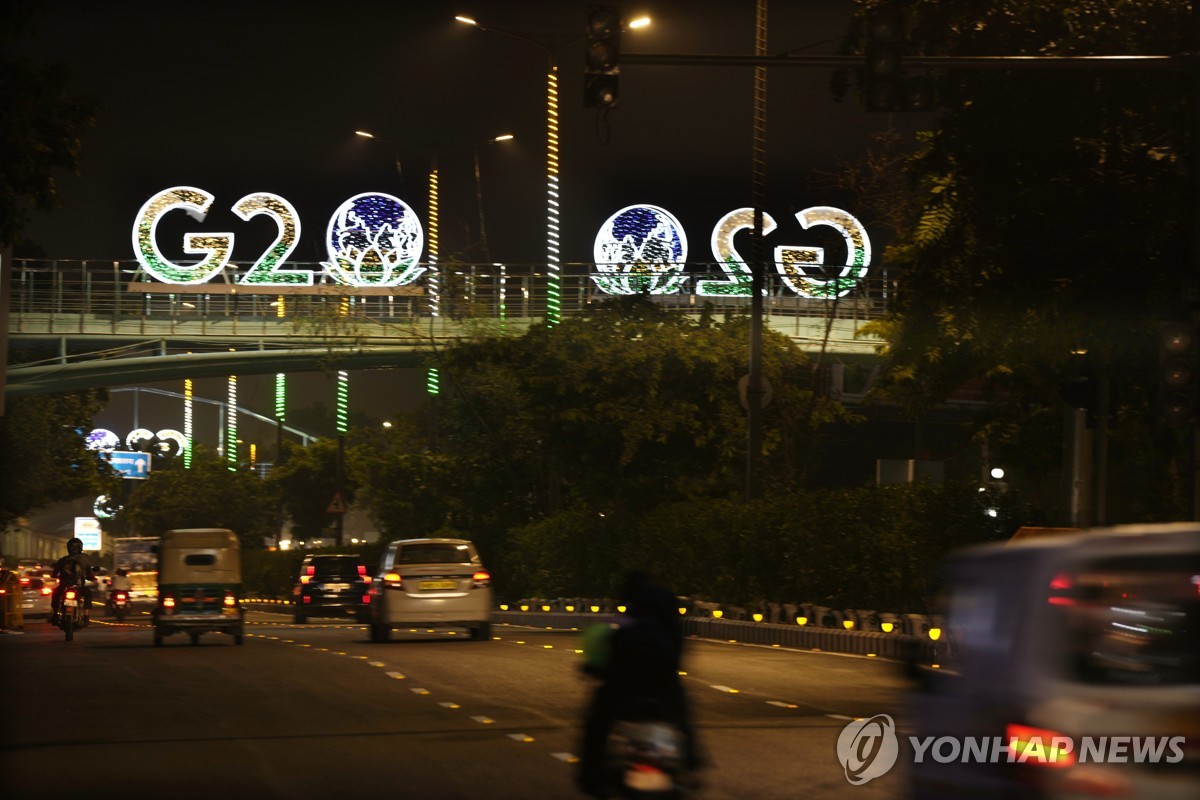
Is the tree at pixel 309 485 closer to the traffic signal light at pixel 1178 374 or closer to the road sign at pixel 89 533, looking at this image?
the road sign at pixel 89 533

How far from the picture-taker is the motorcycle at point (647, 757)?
31.0 ft

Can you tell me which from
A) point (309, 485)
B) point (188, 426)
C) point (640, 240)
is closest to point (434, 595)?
point (640, 240)

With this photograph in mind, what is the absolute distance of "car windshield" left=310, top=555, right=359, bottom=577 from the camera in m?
46.7

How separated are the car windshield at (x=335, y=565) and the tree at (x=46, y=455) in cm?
2302

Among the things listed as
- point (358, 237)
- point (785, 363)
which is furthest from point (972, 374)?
point (358, 237)

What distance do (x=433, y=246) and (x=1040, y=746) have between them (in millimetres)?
58692

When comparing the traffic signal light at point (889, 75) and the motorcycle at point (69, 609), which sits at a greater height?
the traffic signal light at point (889, 75)

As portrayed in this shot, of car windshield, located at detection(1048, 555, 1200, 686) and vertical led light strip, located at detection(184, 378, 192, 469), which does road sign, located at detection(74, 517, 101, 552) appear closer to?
vertical led light strip, located at detection(184, 378, 192, 469)

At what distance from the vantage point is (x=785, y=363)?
45.5 meters

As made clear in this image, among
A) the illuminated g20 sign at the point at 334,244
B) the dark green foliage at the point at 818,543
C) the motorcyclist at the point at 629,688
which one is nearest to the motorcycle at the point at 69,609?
the dark green foliage at the point at 818,543

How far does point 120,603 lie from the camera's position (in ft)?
176

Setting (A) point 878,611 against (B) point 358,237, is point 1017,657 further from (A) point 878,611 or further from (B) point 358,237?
(B) point 358,237

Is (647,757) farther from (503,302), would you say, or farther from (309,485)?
(309,485)

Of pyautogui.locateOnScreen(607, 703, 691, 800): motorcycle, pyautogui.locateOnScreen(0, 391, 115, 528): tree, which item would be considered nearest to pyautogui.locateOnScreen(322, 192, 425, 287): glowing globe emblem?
pyautogui.locateOnScreen(0, 391, 115, 528): tree
